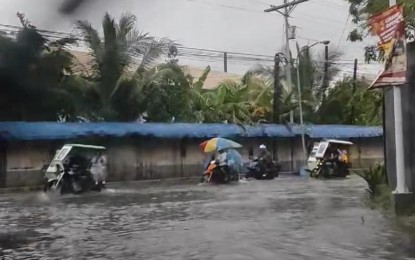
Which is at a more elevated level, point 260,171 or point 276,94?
point 276,94

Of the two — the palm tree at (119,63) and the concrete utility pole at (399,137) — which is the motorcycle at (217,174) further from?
the concrete utility pole at (399,137)

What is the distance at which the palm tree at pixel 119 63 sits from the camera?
1973cm

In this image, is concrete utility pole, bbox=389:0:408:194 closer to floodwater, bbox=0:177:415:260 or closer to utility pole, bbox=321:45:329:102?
floodwater, bbox=0:177:415:260

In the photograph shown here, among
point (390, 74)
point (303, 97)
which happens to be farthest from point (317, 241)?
point (303, 97)

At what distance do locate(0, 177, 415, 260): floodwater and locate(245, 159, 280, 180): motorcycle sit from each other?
1030 centimetres

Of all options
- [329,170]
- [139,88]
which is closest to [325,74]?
[329,170]

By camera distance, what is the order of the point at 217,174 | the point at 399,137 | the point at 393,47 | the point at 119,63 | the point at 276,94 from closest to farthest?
the point at 393,47, the point at 399,137, the point at 119,63, the point at 217,174, the point at 276,94

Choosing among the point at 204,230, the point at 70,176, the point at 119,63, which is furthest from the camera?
the point at 119,63

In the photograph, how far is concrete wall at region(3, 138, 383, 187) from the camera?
24078 millimetres

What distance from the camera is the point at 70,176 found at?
65.4ft

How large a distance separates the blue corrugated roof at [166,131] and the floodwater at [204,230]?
21.0 feet

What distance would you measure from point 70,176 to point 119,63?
154 inches

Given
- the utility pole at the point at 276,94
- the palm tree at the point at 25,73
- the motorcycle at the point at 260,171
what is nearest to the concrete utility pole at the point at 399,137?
the palm tree at the point at 25,73

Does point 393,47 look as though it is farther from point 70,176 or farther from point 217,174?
point 217,174
